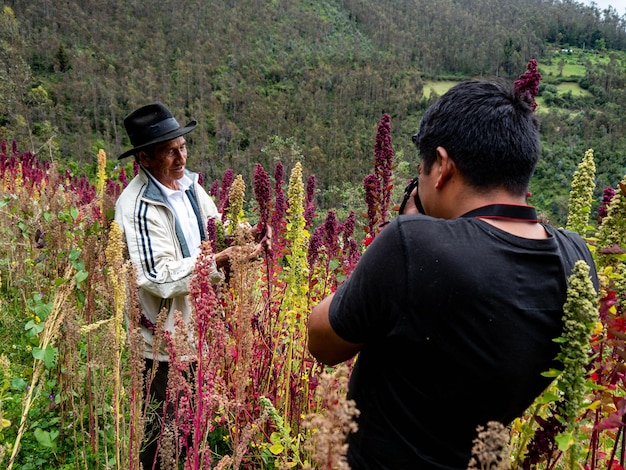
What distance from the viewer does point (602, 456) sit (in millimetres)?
1359

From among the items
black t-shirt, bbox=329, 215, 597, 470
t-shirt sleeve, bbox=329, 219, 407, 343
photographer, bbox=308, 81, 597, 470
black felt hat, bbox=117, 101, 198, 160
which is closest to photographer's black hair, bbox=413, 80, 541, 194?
photographer, bbox=308, 81, 597, 470

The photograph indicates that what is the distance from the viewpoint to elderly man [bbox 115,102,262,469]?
212cm

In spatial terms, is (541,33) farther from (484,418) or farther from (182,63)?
(484,418)

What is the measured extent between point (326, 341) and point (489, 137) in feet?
2.03

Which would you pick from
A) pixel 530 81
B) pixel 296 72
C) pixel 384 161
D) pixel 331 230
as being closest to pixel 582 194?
pixel 530 81

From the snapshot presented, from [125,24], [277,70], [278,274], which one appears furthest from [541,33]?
[278,274]

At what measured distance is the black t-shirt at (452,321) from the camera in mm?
917

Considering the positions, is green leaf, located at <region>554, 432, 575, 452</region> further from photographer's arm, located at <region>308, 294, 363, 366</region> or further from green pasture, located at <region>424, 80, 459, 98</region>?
green pasture, located at <region>424, 80, 459, 98</region>

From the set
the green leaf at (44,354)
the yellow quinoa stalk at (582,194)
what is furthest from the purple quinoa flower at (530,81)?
the green leaf at (44,354)

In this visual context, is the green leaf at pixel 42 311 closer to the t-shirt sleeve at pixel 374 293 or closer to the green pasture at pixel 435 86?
the t-shirt sleeve at pixel 374 293

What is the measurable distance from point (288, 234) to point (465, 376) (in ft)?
4.74

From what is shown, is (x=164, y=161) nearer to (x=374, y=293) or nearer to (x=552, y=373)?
(x=374, y=293)

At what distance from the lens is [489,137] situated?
0.99 meters

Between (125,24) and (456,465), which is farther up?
(125,24)
